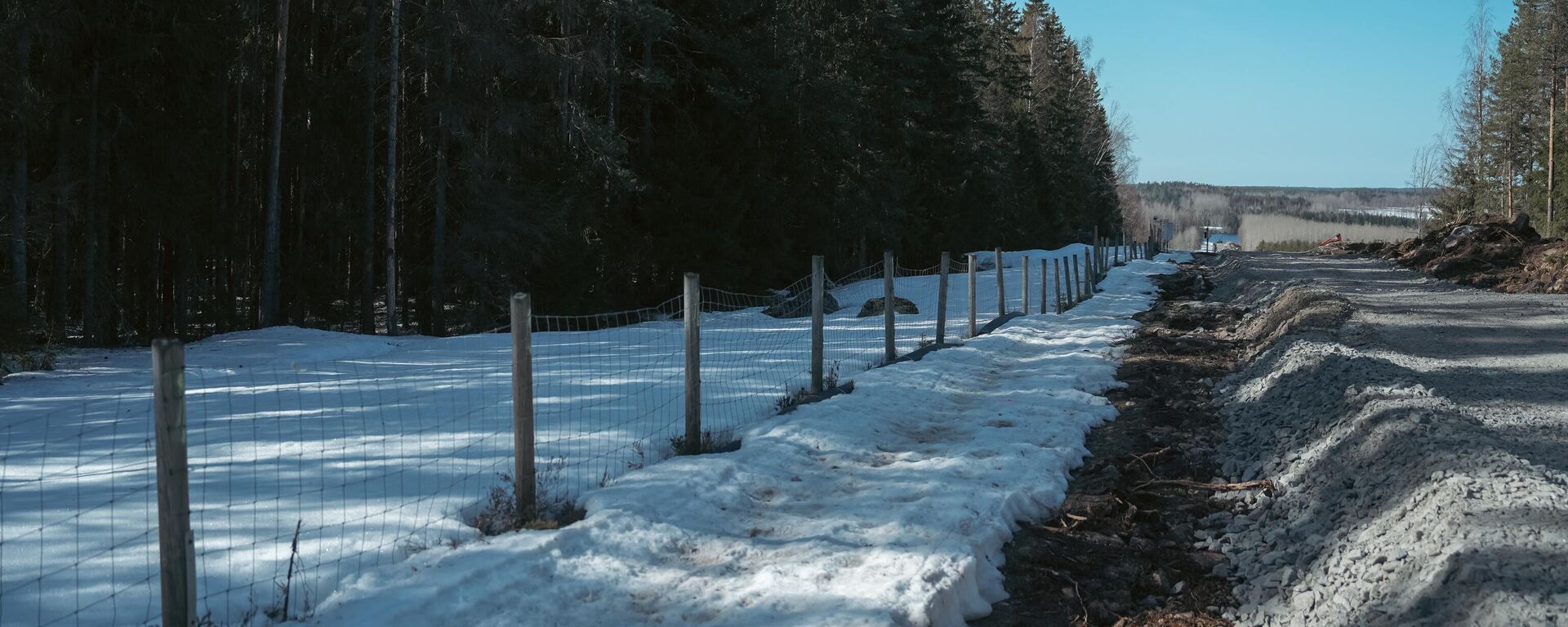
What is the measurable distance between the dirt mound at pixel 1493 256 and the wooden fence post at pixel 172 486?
2650 cm

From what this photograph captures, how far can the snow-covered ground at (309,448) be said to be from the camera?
441 cm

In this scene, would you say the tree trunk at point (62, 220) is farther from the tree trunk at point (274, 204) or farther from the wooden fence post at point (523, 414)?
the wooden fence post at point (523, 414)

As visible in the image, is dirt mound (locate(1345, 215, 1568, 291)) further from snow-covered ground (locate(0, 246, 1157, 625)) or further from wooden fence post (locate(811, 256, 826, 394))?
wooden fence post (locate(811, 256, 826, 394))

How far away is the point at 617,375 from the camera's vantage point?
35.9 ft

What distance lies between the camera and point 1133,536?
5.58 m

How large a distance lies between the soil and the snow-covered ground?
7.60ft

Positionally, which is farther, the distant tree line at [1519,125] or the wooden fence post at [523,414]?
the distant tree line at [1519,125]

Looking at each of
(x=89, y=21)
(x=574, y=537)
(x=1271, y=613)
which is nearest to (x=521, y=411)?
(x=574, y=537)

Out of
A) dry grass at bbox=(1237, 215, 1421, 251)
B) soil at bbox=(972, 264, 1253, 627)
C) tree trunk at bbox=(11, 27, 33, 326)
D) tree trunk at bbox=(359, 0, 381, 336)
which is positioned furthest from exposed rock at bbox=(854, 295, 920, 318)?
dry grass at bbox=(1237, 215, 1421, 251)

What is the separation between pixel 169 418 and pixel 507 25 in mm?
19541

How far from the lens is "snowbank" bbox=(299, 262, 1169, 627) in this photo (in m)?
4.11

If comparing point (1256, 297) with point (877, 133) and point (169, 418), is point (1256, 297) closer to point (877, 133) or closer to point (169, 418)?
point (877, 133)

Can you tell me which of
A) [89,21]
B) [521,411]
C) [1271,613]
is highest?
[89,21]

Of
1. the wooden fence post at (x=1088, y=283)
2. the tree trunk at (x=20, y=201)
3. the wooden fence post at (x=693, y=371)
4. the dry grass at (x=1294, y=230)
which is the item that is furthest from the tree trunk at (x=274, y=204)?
the dry grass at (x=1294, y=230)
